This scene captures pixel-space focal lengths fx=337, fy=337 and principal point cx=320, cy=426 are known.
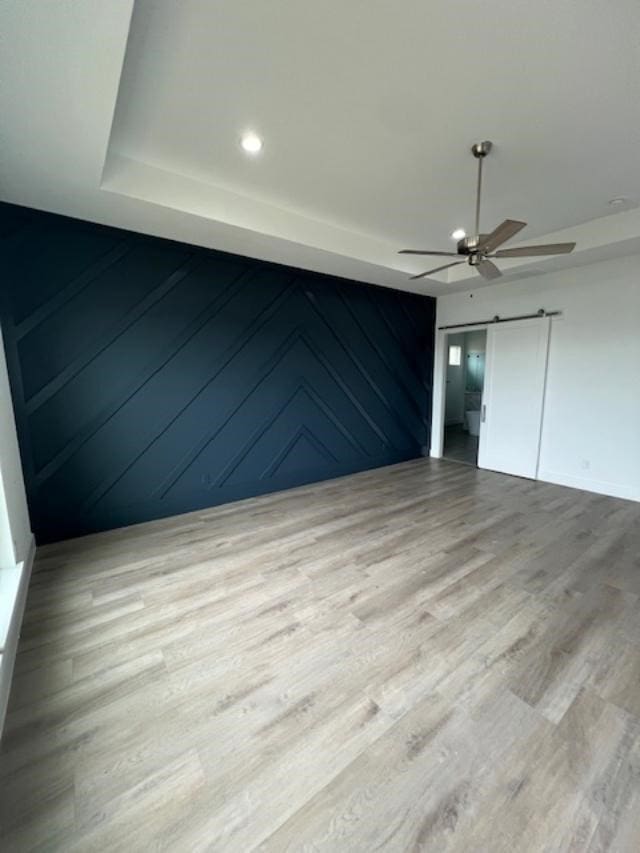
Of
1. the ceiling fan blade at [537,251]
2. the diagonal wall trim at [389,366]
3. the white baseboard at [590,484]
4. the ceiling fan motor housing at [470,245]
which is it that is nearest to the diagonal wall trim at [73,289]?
the diagonal wall trim at [389,366]

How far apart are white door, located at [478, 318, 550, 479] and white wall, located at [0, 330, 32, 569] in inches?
225

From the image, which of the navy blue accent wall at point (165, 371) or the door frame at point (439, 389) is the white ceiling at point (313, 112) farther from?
the door frame at point (439, 389)

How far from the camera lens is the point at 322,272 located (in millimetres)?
4379

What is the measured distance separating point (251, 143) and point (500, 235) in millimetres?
1837

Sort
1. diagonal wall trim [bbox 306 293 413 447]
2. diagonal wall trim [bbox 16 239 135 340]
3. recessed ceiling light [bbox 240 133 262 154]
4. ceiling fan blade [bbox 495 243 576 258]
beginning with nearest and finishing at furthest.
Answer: recessed ceiling light [bbox 240 133 262 154]
ceiling fan blade [bbox 495 243 576 258]
diagonal wall trim [bbox 16 239 135 340]
diagonal wall trim [bbox 306 293 413 447]

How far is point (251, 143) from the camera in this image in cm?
236

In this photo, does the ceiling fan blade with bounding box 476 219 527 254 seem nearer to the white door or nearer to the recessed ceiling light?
the recessed ceiling light

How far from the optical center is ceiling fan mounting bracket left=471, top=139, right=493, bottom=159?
2.34 m

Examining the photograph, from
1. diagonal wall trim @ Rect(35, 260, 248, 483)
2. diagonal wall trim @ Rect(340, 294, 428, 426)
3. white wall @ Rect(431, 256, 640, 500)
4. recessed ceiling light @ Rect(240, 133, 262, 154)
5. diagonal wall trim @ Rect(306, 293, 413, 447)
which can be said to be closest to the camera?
recessed ceiling light @ Rect(240, 133, 262, 154)

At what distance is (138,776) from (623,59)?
3.92 meters

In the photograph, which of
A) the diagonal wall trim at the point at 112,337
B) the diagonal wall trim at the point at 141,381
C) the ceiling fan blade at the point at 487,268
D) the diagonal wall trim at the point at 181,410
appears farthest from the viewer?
the diagonal wall trim at the point at 181,410

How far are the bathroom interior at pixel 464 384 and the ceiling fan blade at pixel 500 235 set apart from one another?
19.6 feet

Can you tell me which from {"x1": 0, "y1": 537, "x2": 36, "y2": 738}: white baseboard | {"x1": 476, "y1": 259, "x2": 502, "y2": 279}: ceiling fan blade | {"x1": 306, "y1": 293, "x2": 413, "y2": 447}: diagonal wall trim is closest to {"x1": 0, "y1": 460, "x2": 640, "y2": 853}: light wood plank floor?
{"x1": 0, "y1": 537, "x2": 36, "y2": 738}: white baseboard

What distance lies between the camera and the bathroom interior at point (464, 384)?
8383 millimetres
